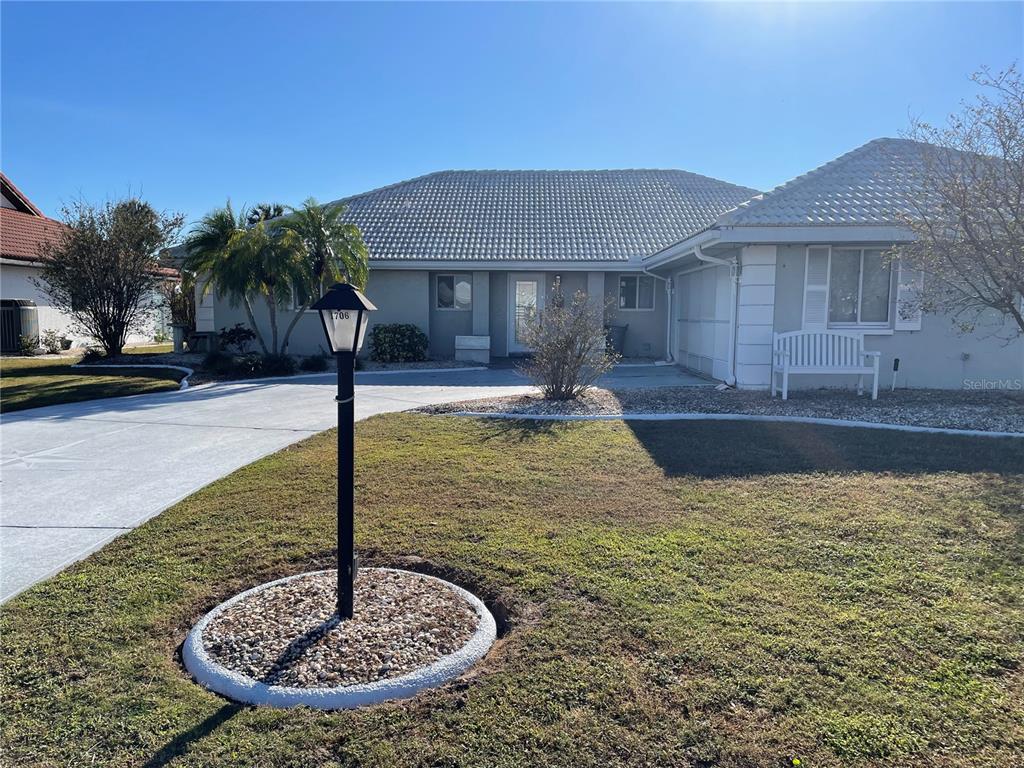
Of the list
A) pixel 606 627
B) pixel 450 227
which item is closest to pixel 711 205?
pixel 450 227

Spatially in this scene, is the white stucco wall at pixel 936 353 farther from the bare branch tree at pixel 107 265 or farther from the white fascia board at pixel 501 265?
the bare branch tree at pixel 107 265

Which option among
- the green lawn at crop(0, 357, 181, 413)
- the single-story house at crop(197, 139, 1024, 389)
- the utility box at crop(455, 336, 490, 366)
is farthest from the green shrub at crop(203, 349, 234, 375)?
the utility box at crop(455, 336, 490, 366)

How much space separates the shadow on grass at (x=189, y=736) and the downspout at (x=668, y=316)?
14.8 meters

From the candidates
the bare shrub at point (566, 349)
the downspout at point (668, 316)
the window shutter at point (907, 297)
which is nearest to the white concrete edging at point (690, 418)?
the bare shrub at point (566, 349)

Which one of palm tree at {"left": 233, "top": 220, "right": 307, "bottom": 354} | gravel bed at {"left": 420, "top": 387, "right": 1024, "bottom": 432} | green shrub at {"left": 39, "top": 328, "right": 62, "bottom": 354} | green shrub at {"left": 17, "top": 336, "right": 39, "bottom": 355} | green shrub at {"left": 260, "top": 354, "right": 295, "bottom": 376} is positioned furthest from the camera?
green shrub at {"left": 39, "top": 328, "right": 62, "bottom": 354}

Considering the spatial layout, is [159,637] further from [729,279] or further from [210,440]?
[729,279]

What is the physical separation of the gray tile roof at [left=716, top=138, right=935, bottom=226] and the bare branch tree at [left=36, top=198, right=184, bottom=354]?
14332mm

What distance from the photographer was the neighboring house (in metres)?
20.7

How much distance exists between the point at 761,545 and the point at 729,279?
828cm

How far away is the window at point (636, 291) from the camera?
18234 millimetres

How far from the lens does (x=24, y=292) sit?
22094mm

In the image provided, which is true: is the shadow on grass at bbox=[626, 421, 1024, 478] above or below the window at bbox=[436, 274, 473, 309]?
below

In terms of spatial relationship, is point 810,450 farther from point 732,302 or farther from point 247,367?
point 247,367

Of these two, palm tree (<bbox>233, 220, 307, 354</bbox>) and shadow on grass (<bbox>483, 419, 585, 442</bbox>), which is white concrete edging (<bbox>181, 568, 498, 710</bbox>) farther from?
palm tree (<bbox>233, 220, 307, 354</bbox>)
